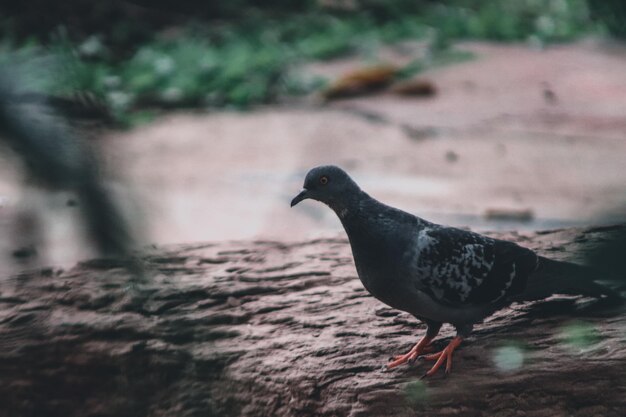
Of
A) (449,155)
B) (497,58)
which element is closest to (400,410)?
(449,155)

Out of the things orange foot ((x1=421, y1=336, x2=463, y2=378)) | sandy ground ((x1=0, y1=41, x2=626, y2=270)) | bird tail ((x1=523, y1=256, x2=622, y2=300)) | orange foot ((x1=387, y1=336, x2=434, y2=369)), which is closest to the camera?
bird tail ((x1=523, y1=256, x2=622, y2=300))

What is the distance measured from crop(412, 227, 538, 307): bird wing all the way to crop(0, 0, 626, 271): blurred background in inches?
41.0

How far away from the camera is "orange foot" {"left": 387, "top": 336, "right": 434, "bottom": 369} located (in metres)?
3.69

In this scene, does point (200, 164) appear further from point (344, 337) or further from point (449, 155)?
point (344, 337)

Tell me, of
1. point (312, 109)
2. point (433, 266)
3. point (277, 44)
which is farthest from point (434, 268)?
point (277, 44)

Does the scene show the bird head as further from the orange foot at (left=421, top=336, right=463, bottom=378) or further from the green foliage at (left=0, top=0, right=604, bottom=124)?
the green foliage at (left=0, top=0, right=604, bottom=124)

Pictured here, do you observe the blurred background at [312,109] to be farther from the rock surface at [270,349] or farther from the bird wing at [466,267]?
the bird wing at [466,267]

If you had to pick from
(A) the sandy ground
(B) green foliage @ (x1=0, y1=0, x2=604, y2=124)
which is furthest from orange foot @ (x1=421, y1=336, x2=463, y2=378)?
(B) green foliage @ (x1=0, y1=0, x2=604, y2=124)

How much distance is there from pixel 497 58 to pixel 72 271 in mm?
7464

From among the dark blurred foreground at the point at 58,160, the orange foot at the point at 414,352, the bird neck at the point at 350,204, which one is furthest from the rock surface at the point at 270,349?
the dark blurred foreground at the point at 58,160

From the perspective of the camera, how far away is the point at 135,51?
11.9m

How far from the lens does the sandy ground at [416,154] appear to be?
6.34 m

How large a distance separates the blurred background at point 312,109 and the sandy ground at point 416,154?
3cm

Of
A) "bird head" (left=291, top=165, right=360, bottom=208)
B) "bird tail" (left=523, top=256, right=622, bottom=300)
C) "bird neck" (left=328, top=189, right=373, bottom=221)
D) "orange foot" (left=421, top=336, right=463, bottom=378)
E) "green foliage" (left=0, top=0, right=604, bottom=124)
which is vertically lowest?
"orange foot" (left=421, top=336, right=463, bottom=378)
